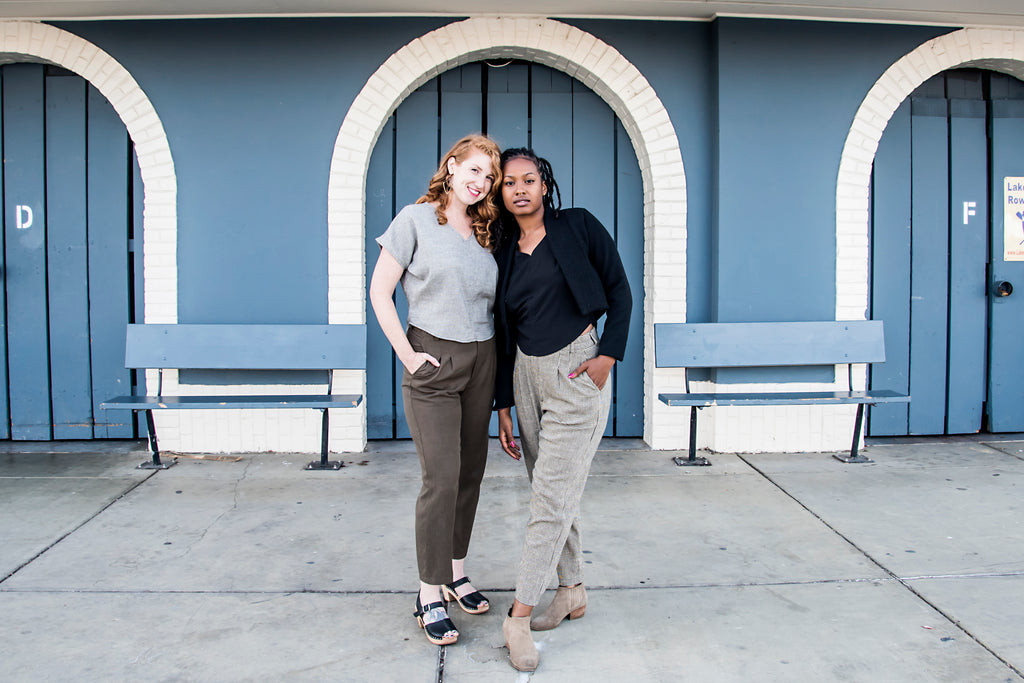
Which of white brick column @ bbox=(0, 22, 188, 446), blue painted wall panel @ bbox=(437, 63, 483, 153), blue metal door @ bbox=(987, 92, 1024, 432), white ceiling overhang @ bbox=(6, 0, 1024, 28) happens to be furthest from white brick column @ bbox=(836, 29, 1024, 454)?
white brick column @ bbox=(0, 22, 188, 446)

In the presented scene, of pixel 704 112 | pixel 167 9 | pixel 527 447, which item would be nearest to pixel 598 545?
pixel 527 447

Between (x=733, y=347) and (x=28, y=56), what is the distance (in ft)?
16.8

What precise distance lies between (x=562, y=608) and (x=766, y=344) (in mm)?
2967

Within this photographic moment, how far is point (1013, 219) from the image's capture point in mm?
5801

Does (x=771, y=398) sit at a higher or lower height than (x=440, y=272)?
lower

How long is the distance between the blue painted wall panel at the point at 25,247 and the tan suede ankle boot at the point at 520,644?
4444 mm

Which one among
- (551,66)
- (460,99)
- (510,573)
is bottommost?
(510,573)

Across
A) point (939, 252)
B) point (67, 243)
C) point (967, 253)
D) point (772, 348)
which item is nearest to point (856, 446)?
point (772, 348)

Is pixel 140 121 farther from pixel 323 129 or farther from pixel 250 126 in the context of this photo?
pixel 323 129

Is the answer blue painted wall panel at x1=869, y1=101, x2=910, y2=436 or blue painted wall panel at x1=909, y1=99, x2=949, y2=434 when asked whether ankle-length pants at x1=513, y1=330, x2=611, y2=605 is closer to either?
blue painted wall panel at x1=869, y1=101, x2=910, y2=436

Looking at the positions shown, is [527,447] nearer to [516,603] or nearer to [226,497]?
[516,603]

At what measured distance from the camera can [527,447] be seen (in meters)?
2.85

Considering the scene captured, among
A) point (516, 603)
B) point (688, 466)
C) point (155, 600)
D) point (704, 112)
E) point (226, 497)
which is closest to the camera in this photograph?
point (516, 603)

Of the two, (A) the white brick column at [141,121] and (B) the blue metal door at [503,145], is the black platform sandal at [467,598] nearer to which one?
(B) the blue metal door at [503,145]
